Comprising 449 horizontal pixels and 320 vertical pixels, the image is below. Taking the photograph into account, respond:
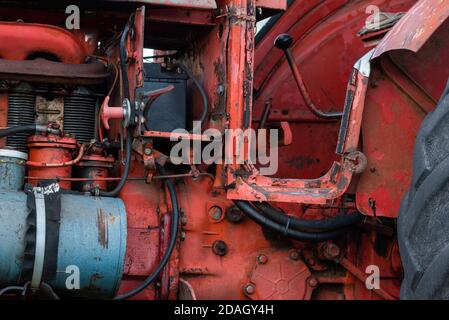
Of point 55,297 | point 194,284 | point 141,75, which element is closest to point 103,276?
point 55,297

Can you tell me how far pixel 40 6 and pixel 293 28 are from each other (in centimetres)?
110

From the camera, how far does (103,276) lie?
2.90 meters

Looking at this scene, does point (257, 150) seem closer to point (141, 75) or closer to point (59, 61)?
point (141, 75)

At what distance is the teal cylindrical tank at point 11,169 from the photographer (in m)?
2.91

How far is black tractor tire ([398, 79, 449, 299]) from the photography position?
221cm

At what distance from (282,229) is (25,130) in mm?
1022

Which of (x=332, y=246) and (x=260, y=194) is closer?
(x=260, y=194)

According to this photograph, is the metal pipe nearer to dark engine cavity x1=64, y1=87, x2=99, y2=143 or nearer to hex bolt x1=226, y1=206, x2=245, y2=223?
dark engine cavity x1=64, y1=87, x2=99, y2=143

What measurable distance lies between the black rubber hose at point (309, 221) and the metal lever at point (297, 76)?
422 millimetres

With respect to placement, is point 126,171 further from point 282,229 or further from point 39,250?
point 282,229

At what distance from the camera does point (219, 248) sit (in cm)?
323

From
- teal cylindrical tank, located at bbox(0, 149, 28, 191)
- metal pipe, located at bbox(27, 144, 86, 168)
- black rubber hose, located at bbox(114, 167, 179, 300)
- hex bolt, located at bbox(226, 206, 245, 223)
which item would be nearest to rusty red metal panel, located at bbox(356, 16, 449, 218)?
hex bolt, located at bbox(226, 206, 245, 223)

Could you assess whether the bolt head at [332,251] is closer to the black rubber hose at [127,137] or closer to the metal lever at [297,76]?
the metal lever at [297,76]

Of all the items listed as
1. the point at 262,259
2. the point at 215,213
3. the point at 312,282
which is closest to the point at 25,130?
the point at 215,213
